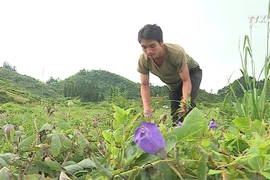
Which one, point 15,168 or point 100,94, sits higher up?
point 100,94

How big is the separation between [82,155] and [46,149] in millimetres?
71

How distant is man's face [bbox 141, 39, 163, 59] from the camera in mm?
2844

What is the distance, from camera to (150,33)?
286 cm

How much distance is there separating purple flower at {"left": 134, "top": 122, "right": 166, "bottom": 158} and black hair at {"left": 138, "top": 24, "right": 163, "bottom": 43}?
250 centimetres

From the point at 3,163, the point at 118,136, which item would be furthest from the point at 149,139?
the point at 3,163

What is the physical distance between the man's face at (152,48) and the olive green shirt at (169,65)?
11 cm

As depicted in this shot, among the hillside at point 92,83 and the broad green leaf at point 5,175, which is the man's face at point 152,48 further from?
the hillside at point 92,83

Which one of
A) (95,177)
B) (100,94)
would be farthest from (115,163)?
(100,94)

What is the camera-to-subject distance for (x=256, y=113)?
63.7 inches

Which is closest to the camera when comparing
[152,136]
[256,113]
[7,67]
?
[152,136]

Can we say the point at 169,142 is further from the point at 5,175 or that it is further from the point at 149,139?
the point at 5,175

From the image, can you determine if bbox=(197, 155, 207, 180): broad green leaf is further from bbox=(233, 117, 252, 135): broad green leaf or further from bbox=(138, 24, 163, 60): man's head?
Answer: bbox=(138, 24, 163, 60): man's head

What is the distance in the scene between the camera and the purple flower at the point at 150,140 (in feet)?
1.26

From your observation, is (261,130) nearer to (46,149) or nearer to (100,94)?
(46,149)
